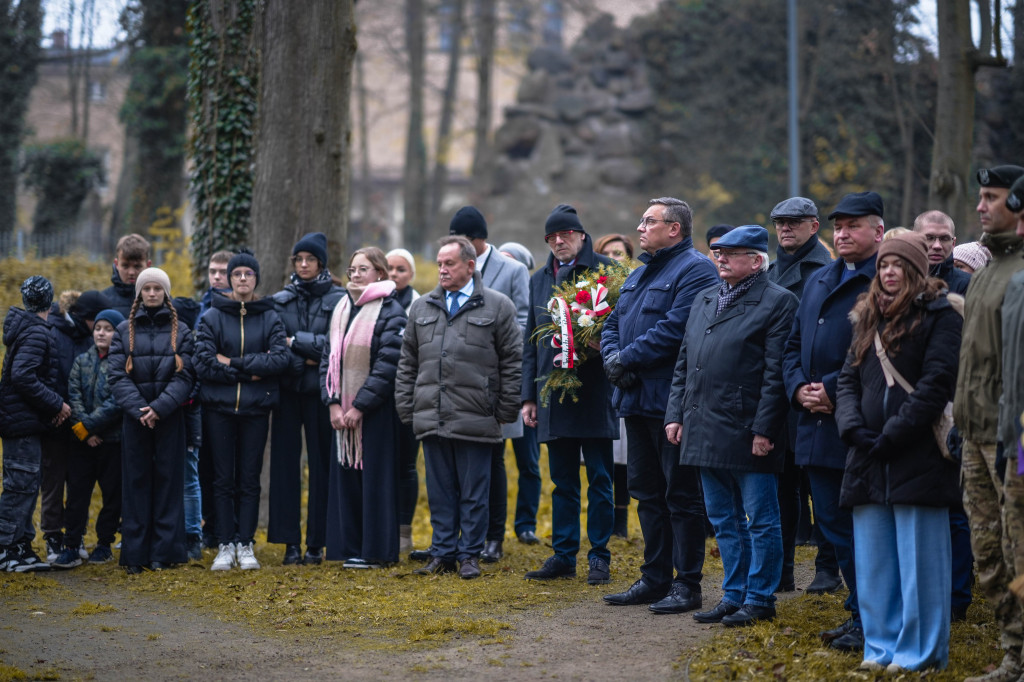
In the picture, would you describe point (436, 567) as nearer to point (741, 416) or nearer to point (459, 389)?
point (459, 389)

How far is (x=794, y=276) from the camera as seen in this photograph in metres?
7.73

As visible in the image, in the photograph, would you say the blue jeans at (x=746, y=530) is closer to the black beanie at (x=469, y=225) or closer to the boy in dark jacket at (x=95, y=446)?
the black beanie at (x=469, y=225)

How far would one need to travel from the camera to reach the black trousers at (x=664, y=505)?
7.20m

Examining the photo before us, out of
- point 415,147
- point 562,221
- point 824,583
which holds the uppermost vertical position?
point 415,147

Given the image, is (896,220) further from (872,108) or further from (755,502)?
(755,502)

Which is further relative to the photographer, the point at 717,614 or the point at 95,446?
the point at 95,446

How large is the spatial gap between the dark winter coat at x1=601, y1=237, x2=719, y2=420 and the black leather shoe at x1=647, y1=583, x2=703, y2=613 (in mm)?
1110

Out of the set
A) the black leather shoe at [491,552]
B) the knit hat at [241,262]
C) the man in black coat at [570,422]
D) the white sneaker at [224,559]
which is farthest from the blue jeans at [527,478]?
the knit hat at [241,262]

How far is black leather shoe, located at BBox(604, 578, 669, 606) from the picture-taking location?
746 centimetres

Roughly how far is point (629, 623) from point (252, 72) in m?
8.25

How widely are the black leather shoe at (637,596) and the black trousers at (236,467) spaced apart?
130 inches

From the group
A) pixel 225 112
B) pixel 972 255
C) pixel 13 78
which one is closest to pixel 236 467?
pixel 225 112

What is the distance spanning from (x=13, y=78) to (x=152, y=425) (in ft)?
55.3

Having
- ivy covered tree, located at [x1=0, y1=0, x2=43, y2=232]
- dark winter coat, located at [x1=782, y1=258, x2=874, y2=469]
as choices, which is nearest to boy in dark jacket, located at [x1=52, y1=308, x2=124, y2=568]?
dark winter coat, located at [x1=782, y1=258, x2=874, y2=469]
